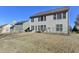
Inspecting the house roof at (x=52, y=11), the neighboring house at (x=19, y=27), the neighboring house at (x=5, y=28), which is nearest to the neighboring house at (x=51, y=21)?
the house roof at (x=52, y=11)

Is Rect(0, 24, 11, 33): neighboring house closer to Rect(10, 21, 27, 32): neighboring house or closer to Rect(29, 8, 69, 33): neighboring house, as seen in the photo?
Rect(10, 21, 27, 32): neighboring house

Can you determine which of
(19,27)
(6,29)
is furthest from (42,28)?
(6,29)

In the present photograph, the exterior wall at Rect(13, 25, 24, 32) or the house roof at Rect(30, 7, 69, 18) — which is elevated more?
the house roof at Rect(30, 7, 69, 18)

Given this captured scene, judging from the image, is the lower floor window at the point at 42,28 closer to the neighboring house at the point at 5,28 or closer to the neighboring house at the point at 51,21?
the neighboring house at the point at 51,21

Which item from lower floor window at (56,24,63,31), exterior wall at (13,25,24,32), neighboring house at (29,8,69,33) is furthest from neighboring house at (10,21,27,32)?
lower floor window at (56,24,63,31)

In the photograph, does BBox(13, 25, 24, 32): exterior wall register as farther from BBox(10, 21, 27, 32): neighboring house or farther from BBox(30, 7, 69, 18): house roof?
BBox(30, 7, 69, 18): house roof

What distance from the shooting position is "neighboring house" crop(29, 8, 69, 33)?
11.7ft

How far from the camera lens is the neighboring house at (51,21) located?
3574mm

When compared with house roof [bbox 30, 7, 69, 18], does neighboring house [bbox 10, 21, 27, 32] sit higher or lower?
lower

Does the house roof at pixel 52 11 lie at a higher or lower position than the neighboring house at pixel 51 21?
A: higher

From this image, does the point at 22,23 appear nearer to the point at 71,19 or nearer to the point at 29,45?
the point at 29,45

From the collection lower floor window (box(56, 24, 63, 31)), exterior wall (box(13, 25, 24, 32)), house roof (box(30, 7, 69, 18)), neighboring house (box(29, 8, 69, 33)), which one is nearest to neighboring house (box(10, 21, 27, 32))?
exterior wall (box(13, 25, 24, 32))

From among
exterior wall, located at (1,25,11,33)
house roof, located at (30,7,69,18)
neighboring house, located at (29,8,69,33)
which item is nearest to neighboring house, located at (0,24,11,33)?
exterior wall, located at (1,25,11,33)
